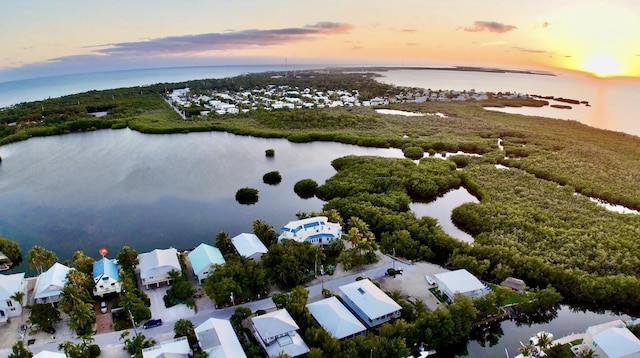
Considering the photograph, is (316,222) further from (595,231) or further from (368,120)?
(368,120)

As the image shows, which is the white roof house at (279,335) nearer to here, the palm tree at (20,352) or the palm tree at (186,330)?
the palm tree at (186,330)

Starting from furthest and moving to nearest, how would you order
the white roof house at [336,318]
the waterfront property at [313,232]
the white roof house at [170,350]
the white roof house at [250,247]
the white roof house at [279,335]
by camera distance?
the waterfront property at [313,232] < the white roof house at [250,247] < the white roof house at [336,318] < the white roof house at [279,335] < the white roof house at [170,350]

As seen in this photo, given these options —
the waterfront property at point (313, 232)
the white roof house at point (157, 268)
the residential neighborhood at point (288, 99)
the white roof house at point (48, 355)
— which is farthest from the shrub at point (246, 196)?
the residential neighborhood at point (288, 99)

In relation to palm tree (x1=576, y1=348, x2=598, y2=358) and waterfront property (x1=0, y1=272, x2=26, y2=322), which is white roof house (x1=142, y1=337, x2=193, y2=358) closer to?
waterfront property (x1=0, y1=272, x2=26, y2=322)

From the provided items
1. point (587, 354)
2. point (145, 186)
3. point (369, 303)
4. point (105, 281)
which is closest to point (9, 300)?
point (105, 281)

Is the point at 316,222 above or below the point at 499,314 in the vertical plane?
above

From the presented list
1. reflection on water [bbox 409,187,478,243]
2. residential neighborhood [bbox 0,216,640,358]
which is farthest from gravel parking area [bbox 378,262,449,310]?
reflection on water [bbox 409,187,478,243]

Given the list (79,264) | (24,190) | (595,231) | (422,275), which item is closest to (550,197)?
(595,231)
